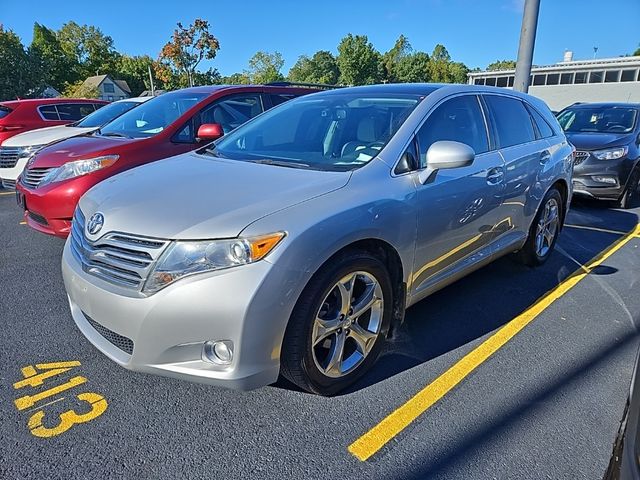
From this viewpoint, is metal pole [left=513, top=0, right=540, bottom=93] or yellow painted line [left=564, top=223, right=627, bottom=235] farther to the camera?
metal pole [left=513, top=0, right=540, bottom=93]

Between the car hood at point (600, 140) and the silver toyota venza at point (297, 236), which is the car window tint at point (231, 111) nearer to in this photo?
the silver toyota venza at point (297, 236)

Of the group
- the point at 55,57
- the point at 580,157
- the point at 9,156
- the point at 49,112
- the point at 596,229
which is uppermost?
the point at 55,57

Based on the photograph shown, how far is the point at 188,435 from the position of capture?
212 centimetres

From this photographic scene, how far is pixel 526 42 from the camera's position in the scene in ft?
28.0

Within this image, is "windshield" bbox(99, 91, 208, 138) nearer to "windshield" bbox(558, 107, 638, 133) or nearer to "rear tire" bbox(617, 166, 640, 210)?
"rear tire" bbox(617, 166, 640, 210)

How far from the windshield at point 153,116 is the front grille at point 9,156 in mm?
2269

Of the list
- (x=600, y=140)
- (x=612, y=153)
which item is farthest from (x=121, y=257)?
(x=600, y=140)

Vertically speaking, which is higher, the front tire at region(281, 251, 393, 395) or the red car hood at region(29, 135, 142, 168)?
the red car hood at region(29, 135, 142, 168)

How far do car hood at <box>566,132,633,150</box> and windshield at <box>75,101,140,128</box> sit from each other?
6.95 metres

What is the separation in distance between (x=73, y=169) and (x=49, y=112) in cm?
636

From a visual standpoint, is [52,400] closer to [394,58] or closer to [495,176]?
[495,176]

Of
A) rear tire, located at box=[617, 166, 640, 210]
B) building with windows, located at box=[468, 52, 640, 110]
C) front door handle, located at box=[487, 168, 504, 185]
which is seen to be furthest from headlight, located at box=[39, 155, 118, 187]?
building with windows, located at box=[468, 52, 640, 110]

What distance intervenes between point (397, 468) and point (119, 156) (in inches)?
149

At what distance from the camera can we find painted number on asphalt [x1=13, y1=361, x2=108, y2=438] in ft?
7.04
